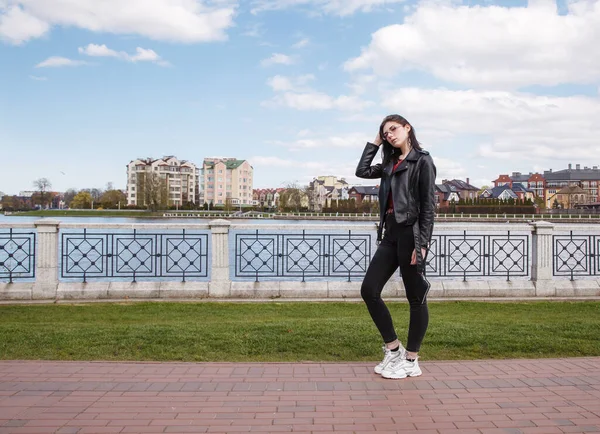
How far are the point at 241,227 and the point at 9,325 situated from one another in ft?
14.9

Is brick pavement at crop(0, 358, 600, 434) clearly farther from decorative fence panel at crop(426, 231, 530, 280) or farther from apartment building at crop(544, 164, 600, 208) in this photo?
apartment building at crop(544, 164, 600, 208)

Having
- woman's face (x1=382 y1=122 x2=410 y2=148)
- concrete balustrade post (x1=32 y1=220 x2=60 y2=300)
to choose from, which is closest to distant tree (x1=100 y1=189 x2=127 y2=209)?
concrete balustrade post (x1=32 y1=220 x2=60 y2=300)

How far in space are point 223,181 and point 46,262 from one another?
128 m

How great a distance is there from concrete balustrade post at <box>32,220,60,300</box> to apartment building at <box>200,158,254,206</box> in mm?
125374

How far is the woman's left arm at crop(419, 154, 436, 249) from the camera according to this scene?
14.7 feet

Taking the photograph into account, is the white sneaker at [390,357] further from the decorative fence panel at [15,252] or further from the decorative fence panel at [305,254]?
the decorative fence panel at [15,252]

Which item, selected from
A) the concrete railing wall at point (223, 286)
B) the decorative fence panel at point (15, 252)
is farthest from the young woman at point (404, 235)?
the decorative fence panel at point (15, 252)

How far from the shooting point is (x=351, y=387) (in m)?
4.33

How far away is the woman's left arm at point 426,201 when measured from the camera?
4473 mm

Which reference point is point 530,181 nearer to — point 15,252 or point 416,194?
point 15,252

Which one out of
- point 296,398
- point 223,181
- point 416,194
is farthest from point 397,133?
point 223,181

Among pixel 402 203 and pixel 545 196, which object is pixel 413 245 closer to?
pixel 402 203

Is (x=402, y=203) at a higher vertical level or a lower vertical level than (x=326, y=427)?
higher

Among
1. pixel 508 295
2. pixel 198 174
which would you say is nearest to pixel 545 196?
pixel 198 174
